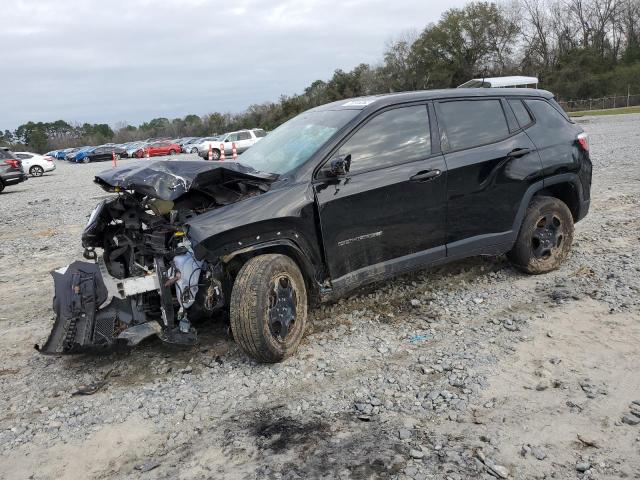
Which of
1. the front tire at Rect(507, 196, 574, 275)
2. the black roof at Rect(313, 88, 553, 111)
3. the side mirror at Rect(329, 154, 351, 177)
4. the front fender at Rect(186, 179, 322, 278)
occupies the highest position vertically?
Result: the black roof at Rect(313, 88, 553, 111)

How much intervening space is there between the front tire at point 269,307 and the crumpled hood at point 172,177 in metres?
0.65

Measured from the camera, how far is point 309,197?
4.05 m

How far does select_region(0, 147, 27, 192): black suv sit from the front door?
17.7 meters

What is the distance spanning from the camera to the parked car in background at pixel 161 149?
144 feet

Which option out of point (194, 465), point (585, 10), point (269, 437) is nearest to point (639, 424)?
point (269, 437)

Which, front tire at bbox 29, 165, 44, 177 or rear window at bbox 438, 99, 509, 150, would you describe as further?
front tire at bbox 29, 165, 44, 177

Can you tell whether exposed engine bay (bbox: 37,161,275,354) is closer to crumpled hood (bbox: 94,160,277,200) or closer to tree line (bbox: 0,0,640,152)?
crumpled hood (bbox: 94,160,277,200)

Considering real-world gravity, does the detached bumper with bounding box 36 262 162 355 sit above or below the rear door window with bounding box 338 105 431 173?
below

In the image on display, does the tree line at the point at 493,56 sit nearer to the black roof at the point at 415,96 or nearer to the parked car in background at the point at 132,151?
the parked car in background at the point at 132,151

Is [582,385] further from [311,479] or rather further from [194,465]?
[194,465]

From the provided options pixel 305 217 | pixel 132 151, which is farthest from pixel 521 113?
pixel 132 151

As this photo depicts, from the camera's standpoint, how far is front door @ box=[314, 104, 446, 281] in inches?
164

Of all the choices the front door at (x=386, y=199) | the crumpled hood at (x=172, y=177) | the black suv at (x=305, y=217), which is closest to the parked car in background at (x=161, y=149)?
the black suv at (x=305, y=217)

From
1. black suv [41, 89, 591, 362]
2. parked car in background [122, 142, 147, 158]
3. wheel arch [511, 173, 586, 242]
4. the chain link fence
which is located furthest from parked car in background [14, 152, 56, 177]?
the chain link fence
